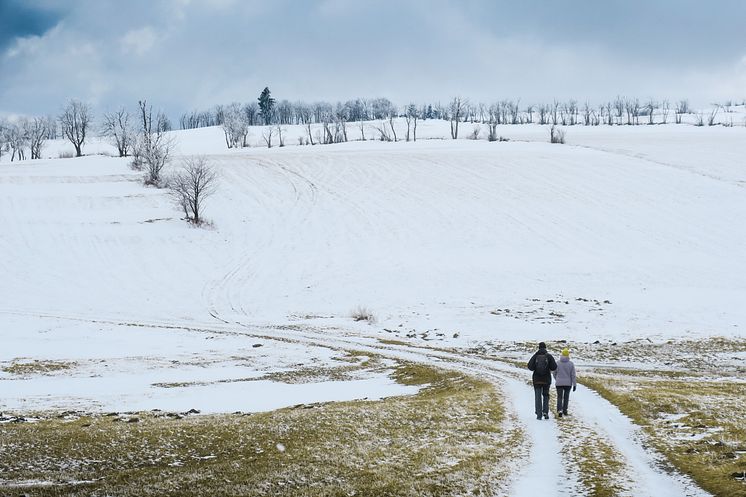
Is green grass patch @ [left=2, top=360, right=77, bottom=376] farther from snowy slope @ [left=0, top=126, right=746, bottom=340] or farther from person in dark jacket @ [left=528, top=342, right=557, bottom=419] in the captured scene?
person in dark jacket @ [left=528, top=342, right=557, bottom=419]

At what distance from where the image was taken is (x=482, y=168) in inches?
4011

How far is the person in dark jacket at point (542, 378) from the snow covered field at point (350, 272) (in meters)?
0.87

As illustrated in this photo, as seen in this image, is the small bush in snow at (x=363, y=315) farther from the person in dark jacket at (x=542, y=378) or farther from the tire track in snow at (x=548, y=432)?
the person in dark jacket at (x=542, y=378)

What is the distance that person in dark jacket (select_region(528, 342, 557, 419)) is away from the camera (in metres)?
20.2

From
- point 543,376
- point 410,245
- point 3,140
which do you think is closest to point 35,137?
point 3,140

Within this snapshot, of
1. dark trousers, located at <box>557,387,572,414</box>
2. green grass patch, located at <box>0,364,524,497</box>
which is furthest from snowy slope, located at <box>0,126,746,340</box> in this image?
green grass patch, located at <box>0,364,524,497</box>

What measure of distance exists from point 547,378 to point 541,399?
711mm

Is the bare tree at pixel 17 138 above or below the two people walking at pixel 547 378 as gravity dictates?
above

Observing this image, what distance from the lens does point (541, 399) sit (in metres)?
20.5

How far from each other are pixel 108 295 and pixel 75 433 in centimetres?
4041

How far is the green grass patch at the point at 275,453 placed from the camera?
44.2 ft

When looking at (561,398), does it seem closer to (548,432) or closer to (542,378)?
(542,378)

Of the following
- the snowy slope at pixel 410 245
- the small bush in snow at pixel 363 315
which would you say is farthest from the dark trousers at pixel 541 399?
the small bush in snow at pixel 363 315

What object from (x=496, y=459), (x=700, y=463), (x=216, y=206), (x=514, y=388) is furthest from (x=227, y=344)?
(x=216, y=206)
